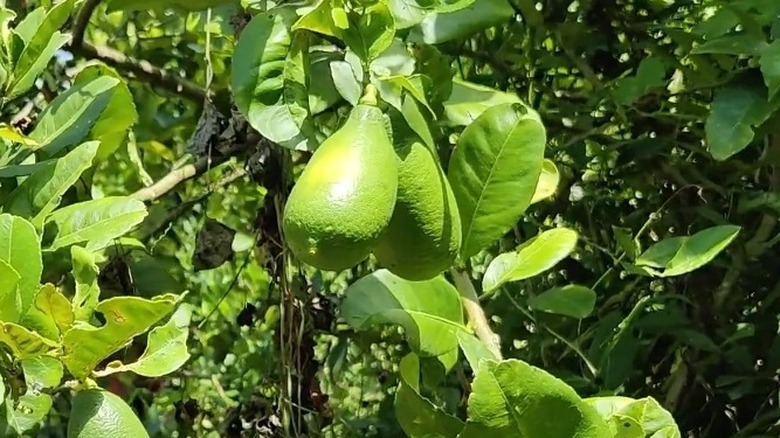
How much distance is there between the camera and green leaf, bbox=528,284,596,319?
85cm

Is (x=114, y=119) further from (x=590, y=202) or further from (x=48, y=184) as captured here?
(x=590, y=202)

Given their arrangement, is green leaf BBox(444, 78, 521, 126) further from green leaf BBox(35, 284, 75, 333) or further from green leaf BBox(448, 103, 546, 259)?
green leaf BBox(35, 284, 75, 333)

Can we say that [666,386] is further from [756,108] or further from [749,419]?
[756,108]

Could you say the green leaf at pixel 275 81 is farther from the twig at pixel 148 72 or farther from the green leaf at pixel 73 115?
the twig at pixel 148 72

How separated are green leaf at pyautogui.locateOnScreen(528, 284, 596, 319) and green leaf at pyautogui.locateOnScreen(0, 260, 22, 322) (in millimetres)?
416

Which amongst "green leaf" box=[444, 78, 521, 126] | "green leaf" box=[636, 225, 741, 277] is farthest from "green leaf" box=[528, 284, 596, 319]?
"green leaf" box=[444, 78, 521, 126]

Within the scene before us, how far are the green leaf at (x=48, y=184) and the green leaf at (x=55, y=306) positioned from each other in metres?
0.12

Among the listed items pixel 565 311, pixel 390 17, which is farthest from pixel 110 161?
pixel 390 17

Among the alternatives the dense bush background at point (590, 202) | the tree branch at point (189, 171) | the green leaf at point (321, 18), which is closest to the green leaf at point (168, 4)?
the dense bush background at point (590, 202)

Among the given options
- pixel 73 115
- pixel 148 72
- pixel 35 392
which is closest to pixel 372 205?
pixel 35 392

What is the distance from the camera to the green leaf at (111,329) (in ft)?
1.89

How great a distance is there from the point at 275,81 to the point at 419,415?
214mm

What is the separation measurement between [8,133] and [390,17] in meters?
0.28

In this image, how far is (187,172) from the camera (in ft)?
3.26
